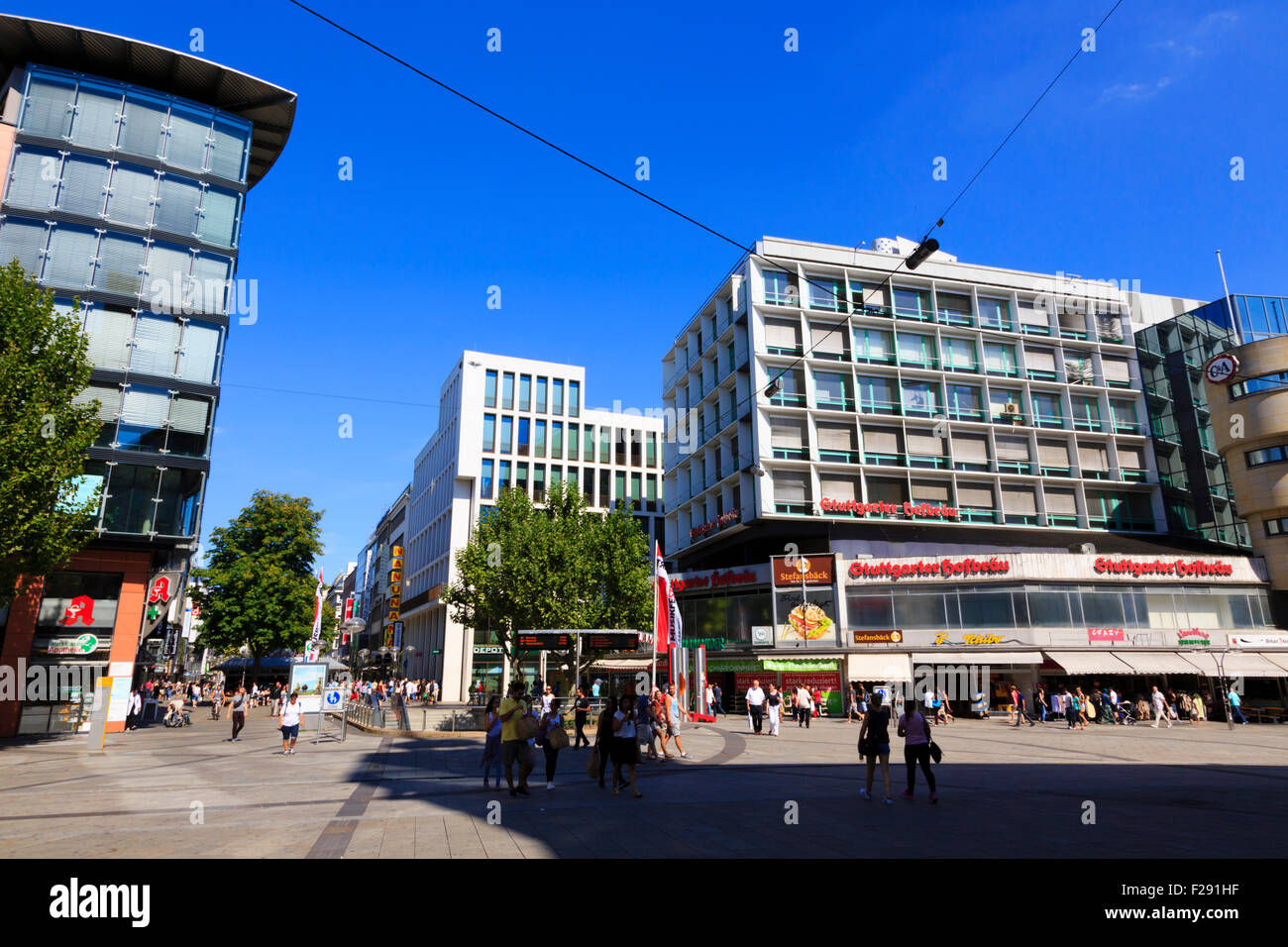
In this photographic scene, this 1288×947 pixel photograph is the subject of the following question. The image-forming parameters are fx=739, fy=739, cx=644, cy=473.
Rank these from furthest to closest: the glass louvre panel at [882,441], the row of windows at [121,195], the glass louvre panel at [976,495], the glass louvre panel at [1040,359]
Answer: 1. the glass louvre panel at [1040,359]
2. the glass louvre panel at [882,441]
3. the glass louvre panel at [976,495]
4. the row of windows at [121,195]

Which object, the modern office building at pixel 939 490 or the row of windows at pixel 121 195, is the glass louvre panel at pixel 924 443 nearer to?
the modern office building at pixel 939 490

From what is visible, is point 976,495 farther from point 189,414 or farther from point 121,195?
point 121,195

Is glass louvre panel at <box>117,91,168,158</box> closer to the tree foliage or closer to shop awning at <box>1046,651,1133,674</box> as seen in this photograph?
the tree foliage

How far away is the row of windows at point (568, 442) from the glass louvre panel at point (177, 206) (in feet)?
106

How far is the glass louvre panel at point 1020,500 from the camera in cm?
4419

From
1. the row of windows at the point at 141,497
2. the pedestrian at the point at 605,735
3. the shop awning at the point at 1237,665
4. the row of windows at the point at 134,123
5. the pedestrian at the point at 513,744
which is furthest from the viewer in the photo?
the shop awning at the point at 1237,665

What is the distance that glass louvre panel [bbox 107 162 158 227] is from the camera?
31.0 meters

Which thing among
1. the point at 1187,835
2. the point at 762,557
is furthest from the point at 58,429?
the point at 762,557

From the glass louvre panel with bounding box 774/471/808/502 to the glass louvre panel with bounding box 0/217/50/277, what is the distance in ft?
117

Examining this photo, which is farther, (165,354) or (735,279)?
(735,279)

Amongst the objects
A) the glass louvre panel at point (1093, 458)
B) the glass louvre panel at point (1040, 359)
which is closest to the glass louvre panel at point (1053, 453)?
the glass louvre panel at point (1093, 458)
